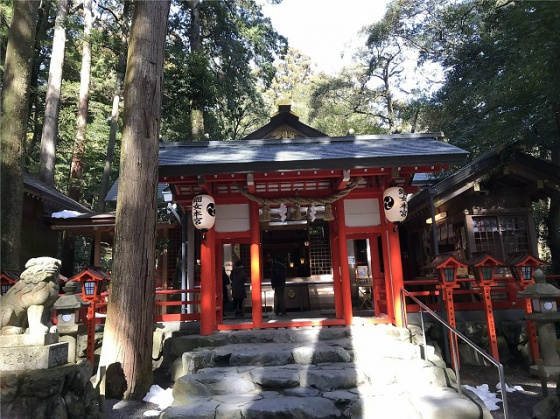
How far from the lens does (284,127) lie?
47.5 ft

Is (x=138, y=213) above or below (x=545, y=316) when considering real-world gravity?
above

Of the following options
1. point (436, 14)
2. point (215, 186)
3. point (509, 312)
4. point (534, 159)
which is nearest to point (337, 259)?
point (215, 186)

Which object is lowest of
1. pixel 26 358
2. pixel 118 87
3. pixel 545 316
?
pixel 545 316

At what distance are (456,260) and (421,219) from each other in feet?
19.7

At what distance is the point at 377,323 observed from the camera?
7.86 metres

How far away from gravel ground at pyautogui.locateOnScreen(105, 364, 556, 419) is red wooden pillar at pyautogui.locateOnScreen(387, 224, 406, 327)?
187 cm

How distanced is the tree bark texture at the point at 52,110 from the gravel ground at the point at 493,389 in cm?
975

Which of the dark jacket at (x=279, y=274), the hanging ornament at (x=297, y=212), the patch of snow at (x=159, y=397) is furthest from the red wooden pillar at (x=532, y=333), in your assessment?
the patch of snow at (x=159, y=397)

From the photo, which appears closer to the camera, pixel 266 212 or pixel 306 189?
pixel 266 212

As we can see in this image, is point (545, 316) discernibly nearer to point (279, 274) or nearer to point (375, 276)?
point (375, 276)

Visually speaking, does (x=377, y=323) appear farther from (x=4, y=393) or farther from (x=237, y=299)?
(x=4, y=393)

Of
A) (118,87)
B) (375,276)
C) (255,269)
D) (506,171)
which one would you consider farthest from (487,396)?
(118,87)

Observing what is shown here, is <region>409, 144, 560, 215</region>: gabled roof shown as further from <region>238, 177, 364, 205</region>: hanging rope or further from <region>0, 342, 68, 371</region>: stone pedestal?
<region>0, 342, 68, 371</region>: stone pedestal

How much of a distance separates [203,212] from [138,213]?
4.88ft
